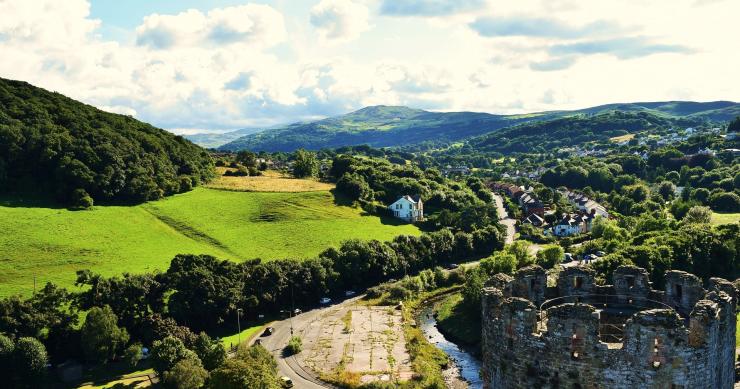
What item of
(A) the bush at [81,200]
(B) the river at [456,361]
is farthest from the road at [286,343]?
(A) the bush at [81,200]

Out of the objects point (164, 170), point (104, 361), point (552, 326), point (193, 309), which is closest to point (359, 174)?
point (164, 170)

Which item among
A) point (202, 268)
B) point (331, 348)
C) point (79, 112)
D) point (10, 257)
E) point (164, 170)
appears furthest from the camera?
point (79, 112)

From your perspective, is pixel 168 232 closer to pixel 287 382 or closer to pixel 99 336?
pixel 99 336

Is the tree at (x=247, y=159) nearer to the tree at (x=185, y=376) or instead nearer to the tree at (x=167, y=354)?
the tree at (x=167, y=354)

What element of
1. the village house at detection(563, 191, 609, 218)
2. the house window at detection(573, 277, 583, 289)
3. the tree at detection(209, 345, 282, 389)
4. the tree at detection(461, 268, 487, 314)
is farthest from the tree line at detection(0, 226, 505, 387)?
the village house at detection(563, 191, 609, 218)

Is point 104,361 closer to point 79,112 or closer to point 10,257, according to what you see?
point 10,257
